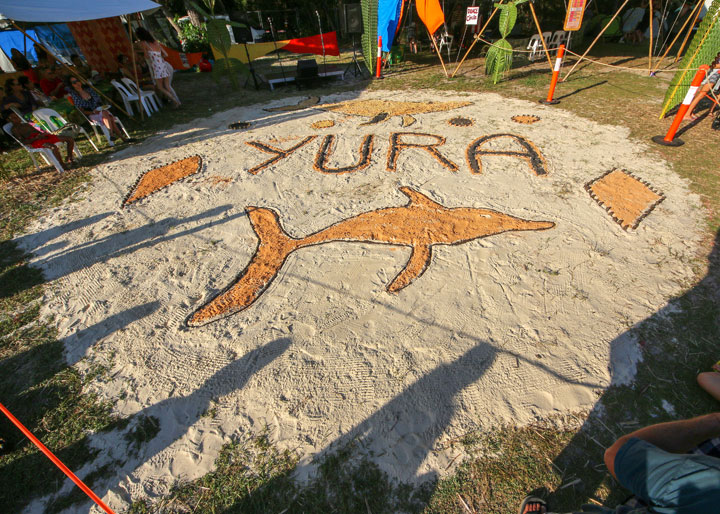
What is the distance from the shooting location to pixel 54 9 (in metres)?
6.49

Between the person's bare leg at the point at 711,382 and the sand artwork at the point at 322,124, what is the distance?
720cm

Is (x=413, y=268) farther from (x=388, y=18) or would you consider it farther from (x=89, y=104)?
(x=388, y=18)

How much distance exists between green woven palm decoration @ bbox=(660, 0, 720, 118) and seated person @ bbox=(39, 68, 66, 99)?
12.9m

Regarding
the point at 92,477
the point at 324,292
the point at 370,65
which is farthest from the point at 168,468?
the point at 370,65

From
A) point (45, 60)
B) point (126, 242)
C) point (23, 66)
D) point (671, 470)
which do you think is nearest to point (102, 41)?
point (45, 60)

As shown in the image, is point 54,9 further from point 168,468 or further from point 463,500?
point 463,500

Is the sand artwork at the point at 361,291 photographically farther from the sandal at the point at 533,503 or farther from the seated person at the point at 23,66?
the seated person at the point at 23,66

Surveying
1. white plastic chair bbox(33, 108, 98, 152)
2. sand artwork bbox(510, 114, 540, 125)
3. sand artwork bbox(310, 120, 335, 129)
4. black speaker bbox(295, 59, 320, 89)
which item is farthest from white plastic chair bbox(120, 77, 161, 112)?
sand artwork bbox(510, 114, 540, 125)

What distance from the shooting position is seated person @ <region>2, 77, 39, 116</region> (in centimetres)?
637

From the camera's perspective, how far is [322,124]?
7.60 metres

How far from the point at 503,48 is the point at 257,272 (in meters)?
9.54

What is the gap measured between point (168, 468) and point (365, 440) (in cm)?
143

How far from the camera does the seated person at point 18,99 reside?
637cm

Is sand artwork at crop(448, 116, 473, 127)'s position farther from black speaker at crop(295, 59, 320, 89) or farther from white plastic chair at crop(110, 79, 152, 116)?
white plastic chair at crop(110, 79, 152, 116)
